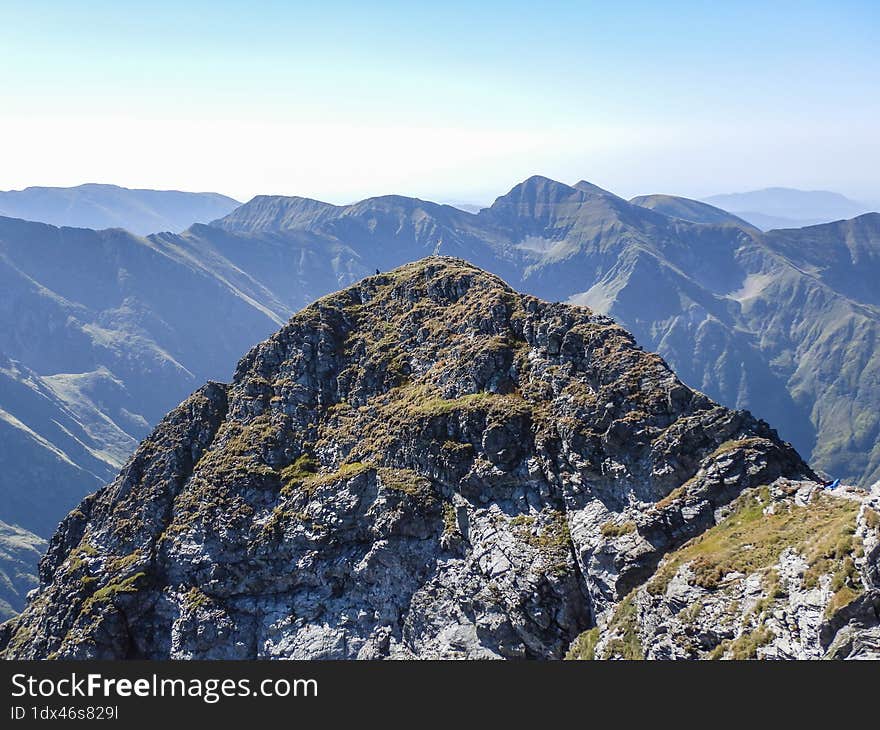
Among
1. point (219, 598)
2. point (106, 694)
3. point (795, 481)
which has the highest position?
point (795, 481)

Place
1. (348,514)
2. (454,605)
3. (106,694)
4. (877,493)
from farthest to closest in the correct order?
(348,514)
(454,605)
(877,493)
(106,694)

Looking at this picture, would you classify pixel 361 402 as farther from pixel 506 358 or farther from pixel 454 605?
pixel 454 605

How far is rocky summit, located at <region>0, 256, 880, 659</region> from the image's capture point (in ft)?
223

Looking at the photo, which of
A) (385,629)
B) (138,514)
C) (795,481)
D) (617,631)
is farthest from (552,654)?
(138,514)

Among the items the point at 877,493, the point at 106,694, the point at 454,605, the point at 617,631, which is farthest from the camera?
the point at 454,605

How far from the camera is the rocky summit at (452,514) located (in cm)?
6806

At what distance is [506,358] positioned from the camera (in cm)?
10594

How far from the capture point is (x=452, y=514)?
9344 cm

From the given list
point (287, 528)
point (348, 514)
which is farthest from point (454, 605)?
point (287, 528)

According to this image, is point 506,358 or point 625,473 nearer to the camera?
point 625,473

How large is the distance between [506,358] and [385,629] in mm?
41088

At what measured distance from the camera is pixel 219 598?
97062 mm

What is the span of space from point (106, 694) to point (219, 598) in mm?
53099

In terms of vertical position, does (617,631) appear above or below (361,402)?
below
